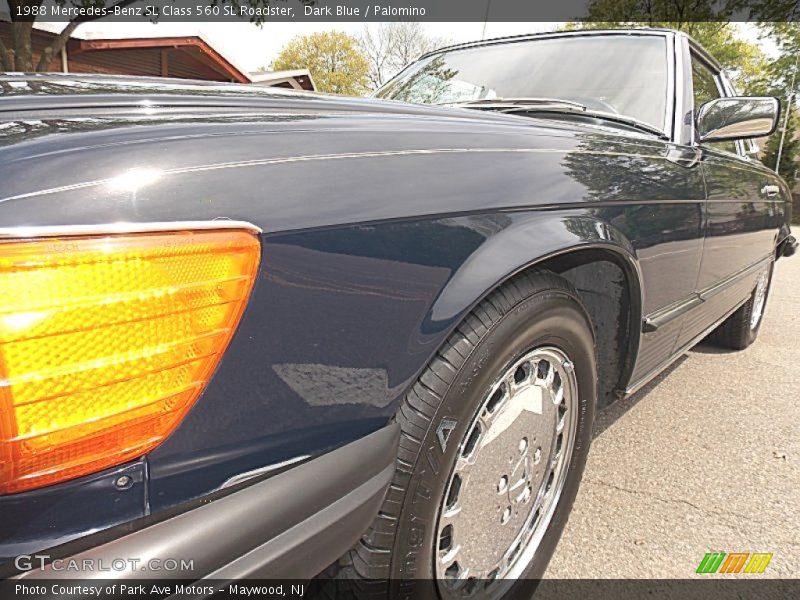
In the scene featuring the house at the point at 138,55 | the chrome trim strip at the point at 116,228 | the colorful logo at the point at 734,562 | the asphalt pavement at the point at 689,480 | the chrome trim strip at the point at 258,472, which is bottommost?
the asphalt pavement at the point at 689,480

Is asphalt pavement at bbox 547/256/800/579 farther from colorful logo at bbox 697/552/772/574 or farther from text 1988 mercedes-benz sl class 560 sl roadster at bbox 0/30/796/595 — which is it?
text 1988 mercedes-benz sl class 560 sl roadster at bbox 0/30/796/595

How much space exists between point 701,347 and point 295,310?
13.3 feet

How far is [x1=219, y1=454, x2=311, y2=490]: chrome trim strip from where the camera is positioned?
80 cm

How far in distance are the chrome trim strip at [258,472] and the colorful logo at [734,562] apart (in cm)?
154

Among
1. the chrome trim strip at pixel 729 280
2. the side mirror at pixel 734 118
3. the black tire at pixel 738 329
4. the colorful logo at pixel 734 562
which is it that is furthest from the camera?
the black tire at pixel 738 329

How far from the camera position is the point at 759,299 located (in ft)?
13.8

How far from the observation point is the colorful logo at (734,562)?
1755 mm

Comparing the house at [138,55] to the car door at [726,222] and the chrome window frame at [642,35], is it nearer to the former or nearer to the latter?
A: the chrome window frame at [642,35]

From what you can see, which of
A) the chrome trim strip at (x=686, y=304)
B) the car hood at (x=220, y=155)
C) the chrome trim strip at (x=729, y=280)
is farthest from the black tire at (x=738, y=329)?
the car hood at (x=220, y=155)

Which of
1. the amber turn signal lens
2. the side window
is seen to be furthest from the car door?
the amber turn signal lens

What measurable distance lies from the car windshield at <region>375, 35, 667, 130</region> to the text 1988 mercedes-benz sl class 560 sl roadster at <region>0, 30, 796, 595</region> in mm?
A: 769

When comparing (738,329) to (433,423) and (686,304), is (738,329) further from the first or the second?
(433,423)

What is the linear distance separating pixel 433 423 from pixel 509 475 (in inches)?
19.3

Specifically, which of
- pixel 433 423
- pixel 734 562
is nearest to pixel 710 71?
pixel 734 562
